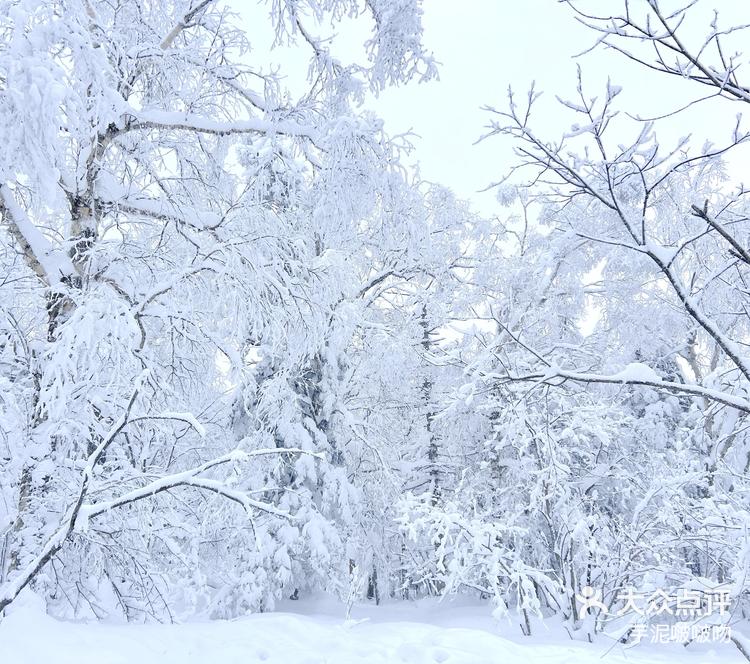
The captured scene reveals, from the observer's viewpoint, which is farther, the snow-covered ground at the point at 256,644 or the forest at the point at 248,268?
the snow-covered ground at the point at 256,644

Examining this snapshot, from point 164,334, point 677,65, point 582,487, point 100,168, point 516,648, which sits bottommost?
point 516,648

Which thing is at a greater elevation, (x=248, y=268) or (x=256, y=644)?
(x=248, y=268)

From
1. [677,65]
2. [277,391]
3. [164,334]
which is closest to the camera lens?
[677,65]

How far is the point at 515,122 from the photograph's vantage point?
2.89 m

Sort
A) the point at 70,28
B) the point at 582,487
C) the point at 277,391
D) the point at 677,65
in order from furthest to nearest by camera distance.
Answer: the point at 277,391 < the point at 582,487 < the point at 70,28 < the point at 677,65

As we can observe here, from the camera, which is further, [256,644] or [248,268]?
[248,268]

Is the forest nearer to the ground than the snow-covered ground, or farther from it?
farther from it

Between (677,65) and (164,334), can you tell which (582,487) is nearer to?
(164,334)

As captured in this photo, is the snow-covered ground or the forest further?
the snow-covered ground

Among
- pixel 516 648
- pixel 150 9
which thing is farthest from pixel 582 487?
pixel 150 9

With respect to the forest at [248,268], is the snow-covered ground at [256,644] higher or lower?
lower

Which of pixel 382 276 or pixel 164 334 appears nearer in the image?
pixel 164 334

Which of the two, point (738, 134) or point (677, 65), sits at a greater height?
point (677, 65)

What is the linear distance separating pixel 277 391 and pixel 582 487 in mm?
6352
